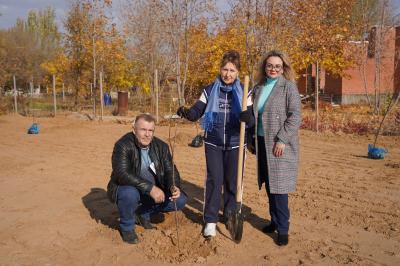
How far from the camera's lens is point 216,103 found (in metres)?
3.43

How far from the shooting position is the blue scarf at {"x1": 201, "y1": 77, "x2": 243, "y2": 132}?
342cm

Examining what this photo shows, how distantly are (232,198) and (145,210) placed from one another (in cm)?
83

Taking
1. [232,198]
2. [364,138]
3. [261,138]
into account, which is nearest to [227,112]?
[261,138]

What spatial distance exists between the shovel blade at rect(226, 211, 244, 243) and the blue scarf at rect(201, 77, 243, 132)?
0.78 m

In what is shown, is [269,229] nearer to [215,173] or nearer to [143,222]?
[215,173]

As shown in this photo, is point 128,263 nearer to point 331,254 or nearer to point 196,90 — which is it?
point 331,254

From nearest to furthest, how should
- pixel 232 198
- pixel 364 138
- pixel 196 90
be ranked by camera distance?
pixel 232 198 → pixel 364 138 → pixel 196 90

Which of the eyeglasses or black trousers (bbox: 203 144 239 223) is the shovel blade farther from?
the eyeglasses

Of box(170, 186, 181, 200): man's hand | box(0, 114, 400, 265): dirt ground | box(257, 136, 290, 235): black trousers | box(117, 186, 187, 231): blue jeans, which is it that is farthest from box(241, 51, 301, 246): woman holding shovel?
box(117, 186, 187, 231): blue jeans

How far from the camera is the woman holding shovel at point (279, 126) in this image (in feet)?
10.5

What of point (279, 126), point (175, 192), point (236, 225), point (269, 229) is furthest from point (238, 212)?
point (279, 126)

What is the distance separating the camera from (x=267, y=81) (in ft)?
11.0

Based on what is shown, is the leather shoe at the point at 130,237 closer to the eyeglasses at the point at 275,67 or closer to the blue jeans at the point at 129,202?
the blue jeans at the point at 129,202

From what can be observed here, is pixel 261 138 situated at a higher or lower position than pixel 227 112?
lower
